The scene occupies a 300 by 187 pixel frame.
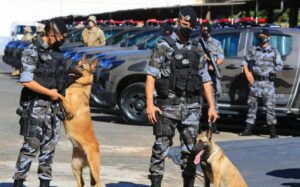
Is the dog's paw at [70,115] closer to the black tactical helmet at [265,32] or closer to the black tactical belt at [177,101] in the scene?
the black tactical belt at [177,101]

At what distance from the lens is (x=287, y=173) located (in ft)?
30.8

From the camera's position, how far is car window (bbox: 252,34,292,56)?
43.2ft

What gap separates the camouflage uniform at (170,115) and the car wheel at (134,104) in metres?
6.36

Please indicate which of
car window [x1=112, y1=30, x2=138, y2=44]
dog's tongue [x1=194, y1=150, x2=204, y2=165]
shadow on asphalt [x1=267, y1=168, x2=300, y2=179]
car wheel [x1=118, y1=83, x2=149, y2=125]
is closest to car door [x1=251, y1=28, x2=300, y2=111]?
car wheel [x1=118, y1=83, x2=149, y2=125]

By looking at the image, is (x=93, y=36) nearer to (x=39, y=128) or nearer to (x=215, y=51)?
(x=215, y=51)

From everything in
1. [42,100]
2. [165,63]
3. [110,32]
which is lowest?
[110,32]

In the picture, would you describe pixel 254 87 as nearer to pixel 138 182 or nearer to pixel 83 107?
pixel 138 182

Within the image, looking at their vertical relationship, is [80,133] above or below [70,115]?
below

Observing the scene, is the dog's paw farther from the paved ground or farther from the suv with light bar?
the suv with light bar

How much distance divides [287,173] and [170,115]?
264 centimetres

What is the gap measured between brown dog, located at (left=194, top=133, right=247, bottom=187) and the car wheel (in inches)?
252

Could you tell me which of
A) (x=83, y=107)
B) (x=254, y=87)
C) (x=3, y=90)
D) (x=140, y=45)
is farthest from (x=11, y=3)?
(x=83, y=107)

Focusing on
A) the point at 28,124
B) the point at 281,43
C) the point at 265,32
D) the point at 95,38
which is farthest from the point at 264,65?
the point at 95,38

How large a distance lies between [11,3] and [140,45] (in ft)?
164
